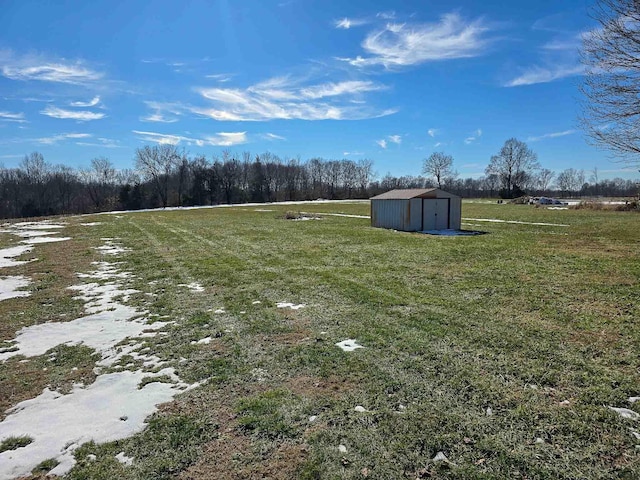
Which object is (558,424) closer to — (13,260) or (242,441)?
(242,441)

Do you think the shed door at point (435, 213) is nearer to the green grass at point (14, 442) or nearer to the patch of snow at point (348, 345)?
the patch of snow at point (348, 345)

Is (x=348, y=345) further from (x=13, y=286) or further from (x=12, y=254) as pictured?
(x=12, y=254)

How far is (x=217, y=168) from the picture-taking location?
233 feet

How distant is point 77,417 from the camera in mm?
3414

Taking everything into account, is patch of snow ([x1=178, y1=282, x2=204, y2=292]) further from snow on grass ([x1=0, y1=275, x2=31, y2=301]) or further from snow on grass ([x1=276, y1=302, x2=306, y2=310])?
snow on grass ([x1=0, y1=275, x2=31, y2=301])

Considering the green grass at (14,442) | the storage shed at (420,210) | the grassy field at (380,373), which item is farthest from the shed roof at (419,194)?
the green grass at (14,442)

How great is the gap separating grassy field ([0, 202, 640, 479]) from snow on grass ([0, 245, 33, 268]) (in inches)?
134

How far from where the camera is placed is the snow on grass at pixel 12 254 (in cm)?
1114

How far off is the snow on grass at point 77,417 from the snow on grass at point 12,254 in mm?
9622

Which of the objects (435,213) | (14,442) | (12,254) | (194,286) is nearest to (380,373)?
(14,442)

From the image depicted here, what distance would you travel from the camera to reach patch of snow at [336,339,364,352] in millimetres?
4751

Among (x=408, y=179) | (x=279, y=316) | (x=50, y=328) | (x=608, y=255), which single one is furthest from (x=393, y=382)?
(x=408, y=179)

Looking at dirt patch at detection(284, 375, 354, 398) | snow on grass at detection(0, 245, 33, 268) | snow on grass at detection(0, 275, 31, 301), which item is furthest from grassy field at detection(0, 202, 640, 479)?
snow on grass at detection(0, 245, 33, 268)

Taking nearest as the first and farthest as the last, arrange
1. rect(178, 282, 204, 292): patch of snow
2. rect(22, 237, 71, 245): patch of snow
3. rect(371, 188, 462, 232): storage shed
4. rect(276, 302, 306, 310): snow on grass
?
rect(276, 302, 306, 310): snow on grass < rect(178, 282, 204, 292): patch of snow < rect(22, 237, 71, 245): patch of snow < rect(371, 188, 462, 232): storage shed
